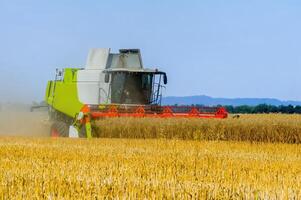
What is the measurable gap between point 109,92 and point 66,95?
4.95ft

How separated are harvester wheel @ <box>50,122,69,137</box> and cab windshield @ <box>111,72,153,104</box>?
63.3 inches

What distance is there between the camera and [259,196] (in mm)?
5754

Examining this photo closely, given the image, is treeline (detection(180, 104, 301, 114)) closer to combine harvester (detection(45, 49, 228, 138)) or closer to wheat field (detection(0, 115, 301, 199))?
combine harvester (detection(45, 49, 228, 138))

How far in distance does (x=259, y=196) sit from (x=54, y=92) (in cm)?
1609

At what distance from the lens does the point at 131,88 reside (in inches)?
777

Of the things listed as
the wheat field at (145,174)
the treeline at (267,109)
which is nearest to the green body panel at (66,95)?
the wheat field at (145,174)

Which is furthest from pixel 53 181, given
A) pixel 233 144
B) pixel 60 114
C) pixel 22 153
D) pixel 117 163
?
pixel 60 114

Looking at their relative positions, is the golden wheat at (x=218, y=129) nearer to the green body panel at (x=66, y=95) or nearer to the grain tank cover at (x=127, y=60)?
the green body panel at (x=66, y=95)

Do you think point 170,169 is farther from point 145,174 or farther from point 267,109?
point 267,109

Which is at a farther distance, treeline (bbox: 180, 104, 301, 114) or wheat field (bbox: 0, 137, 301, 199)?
treeline (bbox: 180, 104, 301, 114)

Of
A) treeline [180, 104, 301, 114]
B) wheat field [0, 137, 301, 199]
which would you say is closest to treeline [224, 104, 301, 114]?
treeline [180, 104, 301, 114]

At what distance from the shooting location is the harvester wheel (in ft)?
64.0

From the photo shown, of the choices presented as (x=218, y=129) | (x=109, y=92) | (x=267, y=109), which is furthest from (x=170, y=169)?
(x=267, y=109)

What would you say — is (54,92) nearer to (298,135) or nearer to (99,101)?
(99,101)
